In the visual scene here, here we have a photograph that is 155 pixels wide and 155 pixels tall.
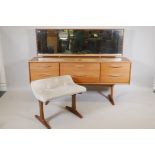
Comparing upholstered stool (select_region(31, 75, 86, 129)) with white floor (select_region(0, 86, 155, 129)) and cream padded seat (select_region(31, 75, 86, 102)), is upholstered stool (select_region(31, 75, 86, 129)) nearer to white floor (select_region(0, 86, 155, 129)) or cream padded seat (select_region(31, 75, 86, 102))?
cream padded seat (select_region(31, 75, 86, 102))

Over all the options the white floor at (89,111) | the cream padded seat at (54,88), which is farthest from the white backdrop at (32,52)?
the cream padded seat at (54,88)

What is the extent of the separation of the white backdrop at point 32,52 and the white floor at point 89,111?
0.23 meters

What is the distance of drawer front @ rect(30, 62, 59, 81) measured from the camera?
114 inches

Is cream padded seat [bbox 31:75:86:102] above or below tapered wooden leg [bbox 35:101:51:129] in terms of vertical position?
above

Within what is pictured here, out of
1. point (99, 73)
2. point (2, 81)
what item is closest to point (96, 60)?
point (99, 73)

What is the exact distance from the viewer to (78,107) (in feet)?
9.68

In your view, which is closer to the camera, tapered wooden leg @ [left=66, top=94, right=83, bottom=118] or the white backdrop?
tapered wooden leg @ [left=66, top=94, right=83, bottom=118]

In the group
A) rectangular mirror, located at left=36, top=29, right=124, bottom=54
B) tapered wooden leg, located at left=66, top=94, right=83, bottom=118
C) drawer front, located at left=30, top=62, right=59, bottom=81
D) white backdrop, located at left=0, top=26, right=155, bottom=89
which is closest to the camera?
tapered wooden leg, located at left=66, top=94, right=83, bottom=118

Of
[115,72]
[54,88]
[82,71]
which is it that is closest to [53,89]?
[54,88]

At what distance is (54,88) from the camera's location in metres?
2.66

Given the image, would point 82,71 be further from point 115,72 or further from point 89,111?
point 89,111

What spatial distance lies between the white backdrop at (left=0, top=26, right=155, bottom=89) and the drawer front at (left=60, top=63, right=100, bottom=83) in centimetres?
85

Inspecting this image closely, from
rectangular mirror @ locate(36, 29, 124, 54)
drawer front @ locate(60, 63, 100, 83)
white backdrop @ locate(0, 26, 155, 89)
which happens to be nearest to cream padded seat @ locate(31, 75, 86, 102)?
drawer front @ locate(60, 63, 100, 83)

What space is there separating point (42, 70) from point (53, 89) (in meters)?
0.47
